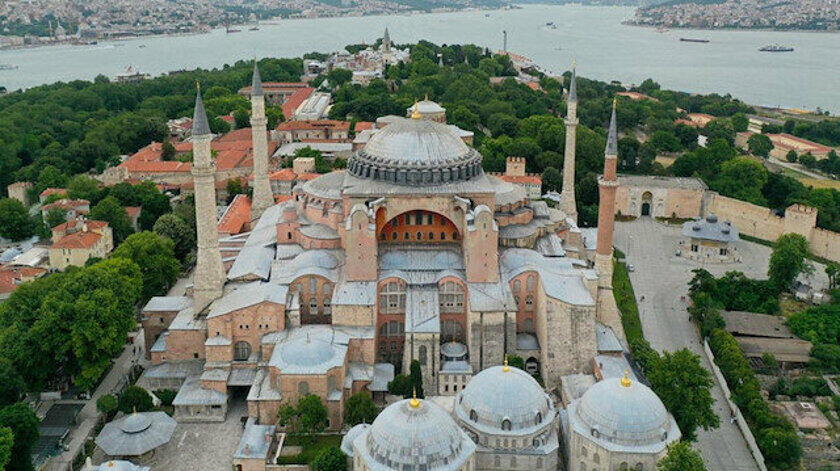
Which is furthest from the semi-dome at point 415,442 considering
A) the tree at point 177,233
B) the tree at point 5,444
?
the tree at point 177,233

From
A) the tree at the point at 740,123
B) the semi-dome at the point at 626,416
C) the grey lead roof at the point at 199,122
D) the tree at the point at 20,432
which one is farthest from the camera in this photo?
the tree at the point at 740,123

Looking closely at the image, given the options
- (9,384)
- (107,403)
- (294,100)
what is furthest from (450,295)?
(294,100)

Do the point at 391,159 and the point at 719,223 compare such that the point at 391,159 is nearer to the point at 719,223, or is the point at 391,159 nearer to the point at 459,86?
the point at 719,223

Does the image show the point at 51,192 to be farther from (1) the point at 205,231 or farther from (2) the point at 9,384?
(2) the point at 9,384

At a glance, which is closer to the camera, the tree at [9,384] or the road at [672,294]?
the tree at [9,384]

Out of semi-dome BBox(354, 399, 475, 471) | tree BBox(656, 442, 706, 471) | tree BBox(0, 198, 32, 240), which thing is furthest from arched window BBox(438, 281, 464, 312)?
tree BBox(0, 198, 32, 240)

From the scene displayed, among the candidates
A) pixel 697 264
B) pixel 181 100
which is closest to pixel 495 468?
pixel 697 264

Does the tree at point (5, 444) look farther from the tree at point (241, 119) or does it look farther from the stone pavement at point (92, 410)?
the tree at point (241, 119)
